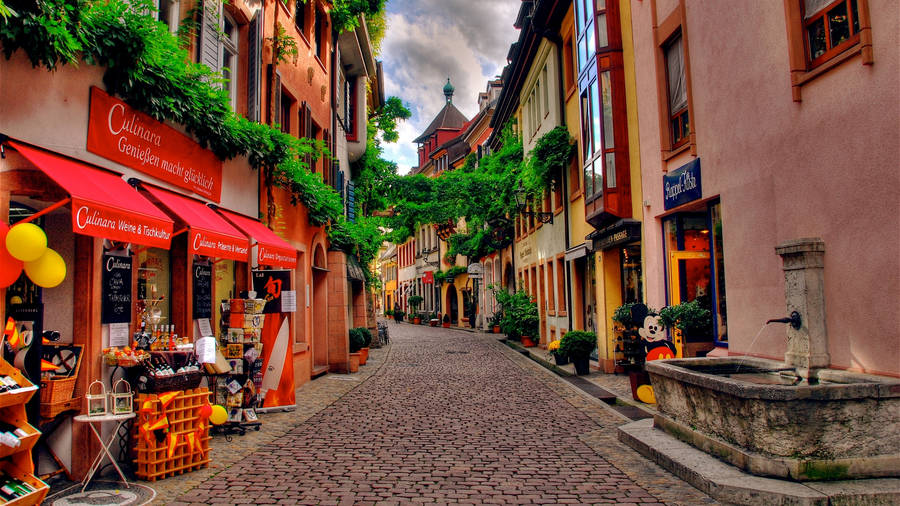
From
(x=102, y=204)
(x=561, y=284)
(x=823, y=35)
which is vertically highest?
(x=823, y=35)

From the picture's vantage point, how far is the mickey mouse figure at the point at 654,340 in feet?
30.0

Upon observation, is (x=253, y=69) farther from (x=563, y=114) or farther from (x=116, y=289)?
(x=563, y=114)

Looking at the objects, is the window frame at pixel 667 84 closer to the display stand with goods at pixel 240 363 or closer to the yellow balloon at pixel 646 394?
the yellow balloon at pixel 646 394

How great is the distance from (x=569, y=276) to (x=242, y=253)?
10824mm

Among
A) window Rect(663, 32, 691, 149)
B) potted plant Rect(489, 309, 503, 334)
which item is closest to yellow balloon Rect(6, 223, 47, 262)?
window Rect(663, 32, 691, 149)

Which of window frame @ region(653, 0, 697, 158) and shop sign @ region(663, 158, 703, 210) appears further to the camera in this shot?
window frame @ region(653, 0, 697, 158)

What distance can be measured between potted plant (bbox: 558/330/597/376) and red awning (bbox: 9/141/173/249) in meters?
8.91

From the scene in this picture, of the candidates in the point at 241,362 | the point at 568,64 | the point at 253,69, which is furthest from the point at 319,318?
the point at 568,64

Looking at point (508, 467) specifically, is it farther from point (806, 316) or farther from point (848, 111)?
point (848, 111)

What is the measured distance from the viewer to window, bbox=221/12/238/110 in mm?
10156

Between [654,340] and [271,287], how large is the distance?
5750 mm

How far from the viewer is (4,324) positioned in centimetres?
496

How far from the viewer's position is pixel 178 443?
5977 millimetres

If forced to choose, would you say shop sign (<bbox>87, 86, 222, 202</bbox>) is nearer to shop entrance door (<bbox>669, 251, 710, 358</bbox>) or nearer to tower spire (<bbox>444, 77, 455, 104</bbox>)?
shop entrance door (<bbox>669, 251, 710, 358</bbox>)
